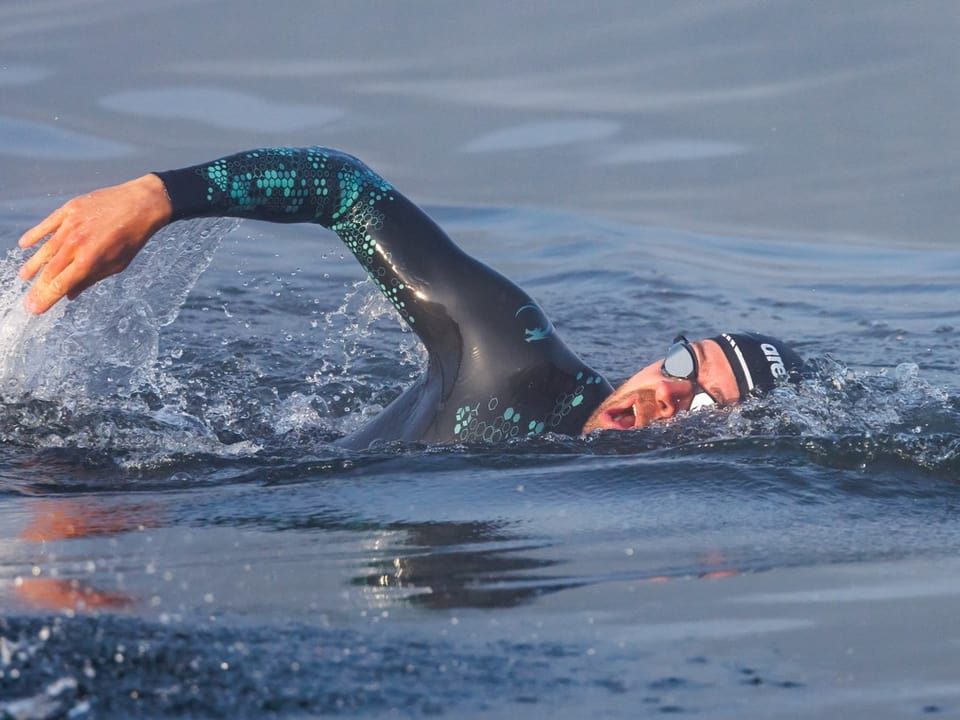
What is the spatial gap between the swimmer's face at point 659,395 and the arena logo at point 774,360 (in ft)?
0.41

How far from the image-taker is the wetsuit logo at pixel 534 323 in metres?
4.18

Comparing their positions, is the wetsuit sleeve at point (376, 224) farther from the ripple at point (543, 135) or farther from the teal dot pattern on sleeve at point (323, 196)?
the ripple at point (543, 135)

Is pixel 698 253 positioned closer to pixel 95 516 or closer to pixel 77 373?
pixel 77 373

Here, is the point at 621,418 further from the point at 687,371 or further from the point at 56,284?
the point at 56,284

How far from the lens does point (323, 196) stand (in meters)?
4.18

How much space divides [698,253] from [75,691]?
6.80 metres

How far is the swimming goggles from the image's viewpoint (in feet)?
13.9

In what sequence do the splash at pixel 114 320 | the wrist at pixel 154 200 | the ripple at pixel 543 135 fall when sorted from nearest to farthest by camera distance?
the wrist at pixel 154 200, the splash at pixel 114 320, the ripple at pixel 543 135

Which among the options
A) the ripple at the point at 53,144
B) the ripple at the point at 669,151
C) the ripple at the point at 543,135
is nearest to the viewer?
the ripple at the point at 53,144

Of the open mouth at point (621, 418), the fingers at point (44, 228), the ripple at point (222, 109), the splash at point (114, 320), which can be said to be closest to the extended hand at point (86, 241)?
the fingers at point (44, 228)

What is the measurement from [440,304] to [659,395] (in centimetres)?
66

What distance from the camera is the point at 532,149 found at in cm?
985

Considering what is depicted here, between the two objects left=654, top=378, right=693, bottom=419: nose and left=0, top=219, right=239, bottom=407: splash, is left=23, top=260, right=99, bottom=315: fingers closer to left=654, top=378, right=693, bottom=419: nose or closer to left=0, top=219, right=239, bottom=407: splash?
left=0, top=219, right=239, bottom=407: splash

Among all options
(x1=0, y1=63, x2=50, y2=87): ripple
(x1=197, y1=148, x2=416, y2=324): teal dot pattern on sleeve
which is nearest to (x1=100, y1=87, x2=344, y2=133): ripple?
(x1=0, y1=63, x2=50, y2=87): ripple
